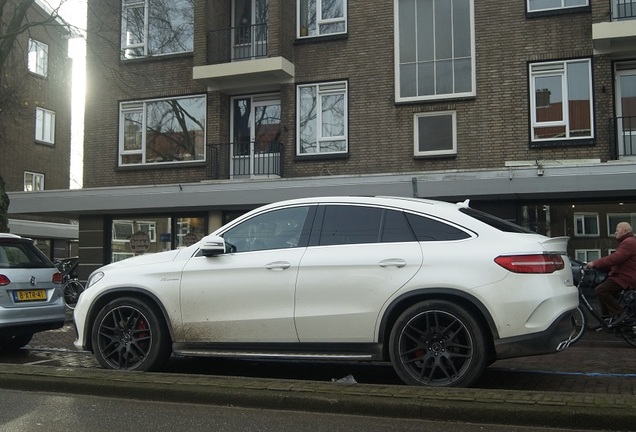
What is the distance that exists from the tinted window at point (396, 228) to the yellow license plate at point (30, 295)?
202 inches

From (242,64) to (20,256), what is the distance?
28.6 ft

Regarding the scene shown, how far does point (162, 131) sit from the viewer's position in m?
18.0

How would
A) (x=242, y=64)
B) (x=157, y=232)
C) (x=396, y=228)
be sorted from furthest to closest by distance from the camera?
(x=157, y=232)
(x=242, y=64)
(x=396, y=228)

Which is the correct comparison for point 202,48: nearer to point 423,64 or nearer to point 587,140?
point 423,64

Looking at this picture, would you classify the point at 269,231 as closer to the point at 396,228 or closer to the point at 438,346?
the point at 396,228

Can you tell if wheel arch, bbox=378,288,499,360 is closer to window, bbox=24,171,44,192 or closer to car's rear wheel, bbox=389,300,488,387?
car's rear wheel, bbox=389,300,488,387

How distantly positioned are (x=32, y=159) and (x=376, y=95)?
20.1 meters

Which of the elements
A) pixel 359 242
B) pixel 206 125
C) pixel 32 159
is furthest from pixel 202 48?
pixel 32 159

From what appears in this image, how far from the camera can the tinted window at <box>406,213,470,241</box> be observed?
5.78 meters

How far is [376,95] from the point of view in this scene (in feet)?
51.7

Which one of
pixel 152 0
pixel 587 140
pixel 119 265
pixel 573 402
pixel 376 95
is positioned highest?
pixel 152 0

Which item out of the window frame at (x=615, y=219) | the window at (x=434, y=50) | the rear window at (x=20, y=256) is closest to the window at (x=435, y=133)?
the window at (x=434, y=50)

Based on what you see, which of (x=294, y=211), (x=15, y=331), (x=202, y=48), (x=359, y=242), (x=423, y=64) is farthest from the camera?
(x=202, y=48)

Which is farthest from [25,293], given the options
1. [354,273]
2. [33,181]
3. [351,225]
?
[33,181]
